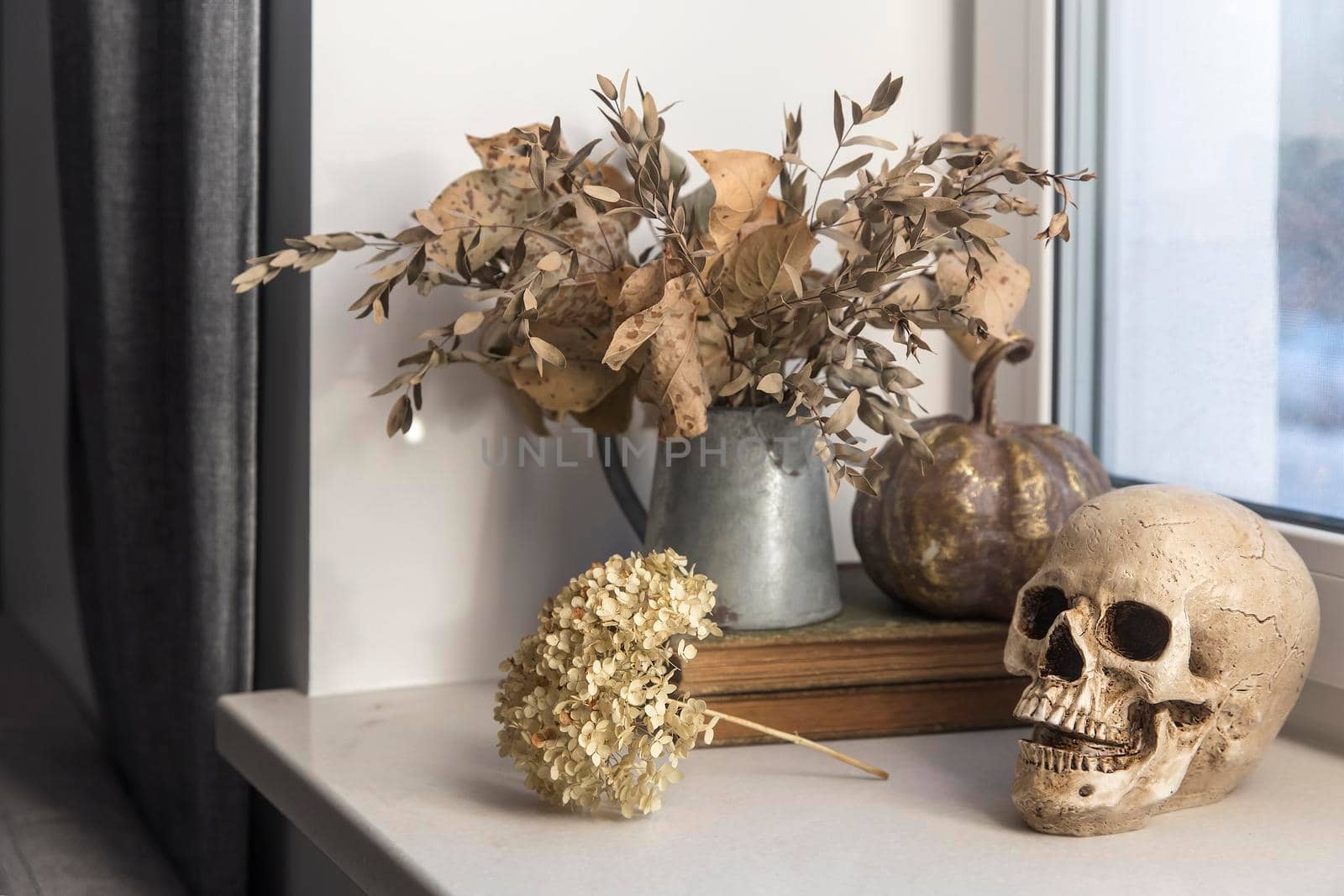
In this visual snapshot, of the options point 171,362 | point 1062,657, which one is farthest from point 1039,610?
point 171,362

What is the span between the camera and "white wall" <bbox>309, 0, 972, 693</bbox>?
102 centimetres

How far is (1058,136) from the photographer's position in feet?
3.90

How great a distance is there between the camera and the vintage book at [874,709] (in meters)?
0.91

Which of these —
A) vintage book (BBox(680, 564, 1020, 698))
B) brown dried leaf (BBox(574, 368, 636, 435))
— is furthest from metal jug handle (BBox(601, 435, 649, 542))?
vintage book (BBox(680, 564, 1020, 698))

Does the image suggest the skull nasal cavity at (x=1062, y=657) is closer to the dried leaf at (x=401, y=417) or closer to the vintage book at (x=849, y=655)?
the vintage book at (x=849, y=655)

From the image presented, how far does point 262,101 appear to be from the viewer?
1.10 meters

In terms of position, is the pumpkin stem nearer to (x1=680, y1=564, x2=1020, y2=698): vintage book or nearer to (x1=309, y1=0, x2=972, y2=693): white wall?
(x1=680, y1=564, x2=1020, y2=698): vintage book

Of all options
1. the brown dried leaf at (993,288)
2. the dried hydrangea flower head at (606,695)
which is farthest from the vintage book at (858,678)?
the brown dried leaf at (993,288)

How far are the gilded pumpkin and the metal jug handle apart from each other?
0.67ft

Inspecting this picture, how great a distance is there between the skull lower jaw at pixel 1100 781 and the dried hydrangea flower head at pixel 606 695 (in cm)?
19

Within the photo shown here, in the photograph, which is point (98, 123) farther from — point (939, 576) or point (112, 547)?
point (939, 576)

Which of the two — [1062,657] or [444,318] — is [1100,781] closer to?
[1062,657]

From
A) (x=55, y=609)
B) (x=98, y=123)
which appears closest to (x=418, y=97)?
(x=98, y=123)

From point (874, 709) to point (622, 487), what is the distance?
0.28 m
